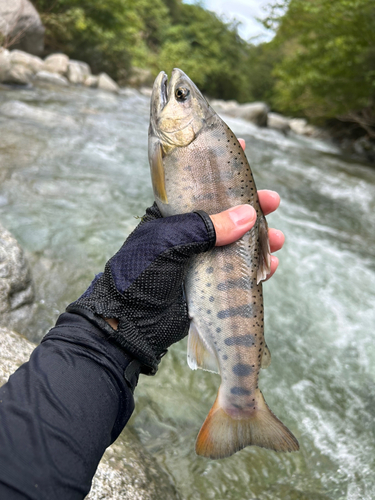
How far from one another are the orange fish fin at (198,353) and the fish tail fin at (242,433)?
0.21 metres

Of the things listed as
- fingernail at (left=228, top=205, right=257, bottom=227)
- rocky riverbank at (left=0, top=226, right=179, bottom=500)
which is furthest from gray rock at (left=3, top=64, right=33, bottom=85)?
fingernail at (left=228, top=205, right=257, bottom=227)

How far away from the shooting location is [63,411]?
1362 millimetres

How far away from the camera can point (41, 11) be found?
19.8 metres

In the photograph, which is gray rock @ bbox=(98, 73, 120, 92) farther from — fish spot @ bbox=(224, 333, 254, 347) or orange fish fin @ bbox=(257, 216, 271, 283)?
fish spot @ bbox=(224, 333, 254, 347)

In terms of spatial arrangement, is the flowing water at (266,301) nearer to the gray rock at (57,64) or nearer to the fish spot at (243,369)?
the fish spot at (243,369)

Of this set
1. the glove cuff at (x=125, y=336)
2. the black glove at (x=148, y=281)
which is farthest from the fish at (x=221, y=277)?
the glove cuff at (x=125, y=336)

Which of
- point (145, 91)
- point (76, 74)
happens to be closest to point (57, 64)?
point (76, 74)

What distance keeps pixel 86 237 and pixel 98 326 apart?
335 cm

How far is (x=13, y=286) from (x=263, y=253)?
2.29 metres

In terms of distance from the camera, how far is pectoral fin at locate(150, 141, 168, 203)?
198cm

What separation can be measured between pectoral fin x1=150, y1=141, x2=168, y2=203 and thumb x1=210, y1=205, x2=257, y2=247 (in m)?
0.30

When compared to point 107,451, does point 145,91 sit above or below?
below

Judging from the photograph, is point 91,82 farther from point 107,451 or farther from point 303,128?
point 107,451

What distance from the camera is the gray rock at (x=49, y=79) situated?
1501 cm
